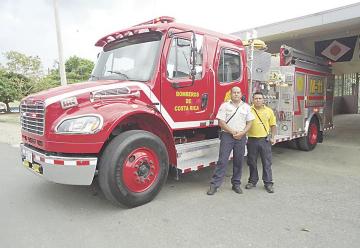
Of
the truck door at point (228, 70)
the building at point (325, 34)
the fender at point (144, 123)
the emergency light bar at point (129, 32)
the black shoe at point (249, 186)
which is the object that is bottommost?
the black shoe at point (249, 186)

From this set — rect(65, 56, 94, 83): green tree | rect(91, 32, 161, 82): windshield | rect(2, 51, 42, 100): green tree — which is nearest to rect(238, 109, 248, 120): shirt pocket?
rect(91, 32, 161, 82): windshield

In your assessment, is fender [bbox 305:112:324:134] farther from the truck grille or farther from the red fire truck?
the truck grille

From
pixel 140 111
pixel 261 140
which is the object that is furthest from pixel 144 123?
pixel 261 140

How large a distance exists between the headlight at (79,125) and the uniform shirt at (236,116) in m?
1.95

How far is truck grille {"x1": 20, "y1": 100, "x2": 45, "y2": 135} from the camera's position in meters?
4.21

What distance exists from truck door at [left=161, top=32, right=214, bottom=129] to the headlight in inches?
47.0

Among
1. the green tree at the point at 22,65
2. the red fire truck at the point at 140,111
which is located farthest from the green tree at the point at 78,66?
the red fire truck at the point at 140,111

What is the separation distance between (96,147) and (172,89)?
1.55m

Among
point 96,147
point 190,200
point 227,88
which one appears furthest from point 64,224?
point 227,88

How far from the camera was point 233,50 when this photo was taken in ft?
20.0

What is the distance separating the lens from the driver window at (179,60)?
4.97m

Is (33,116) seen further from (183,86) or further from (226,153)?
(226,153)

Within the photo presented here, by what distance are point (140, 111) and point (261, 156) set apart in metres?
2.22

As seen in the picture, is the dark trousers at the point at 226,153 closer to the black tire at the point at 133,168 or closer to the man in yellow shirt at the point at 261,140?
the man in yellow shirt at the point at 261,140
